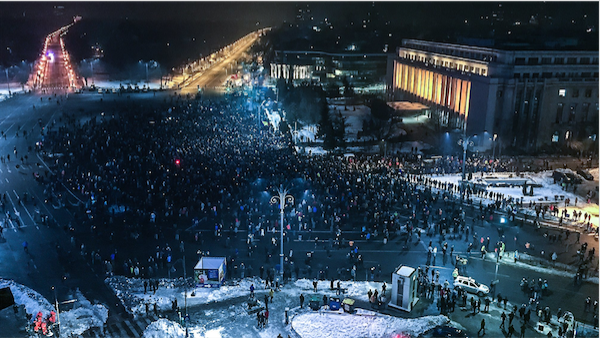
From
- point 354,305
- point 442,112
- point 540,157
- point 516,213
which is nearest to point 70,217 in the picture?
point 354,305

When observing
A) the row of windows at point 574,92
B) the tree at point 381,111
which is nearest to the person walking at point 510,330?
the tree at point 381,111

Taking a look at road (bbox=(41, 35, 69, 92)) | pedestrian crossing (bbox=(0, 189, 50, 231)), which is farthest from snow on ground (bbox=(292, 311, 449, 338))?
road (bbox=(41, 35, 69, 92))

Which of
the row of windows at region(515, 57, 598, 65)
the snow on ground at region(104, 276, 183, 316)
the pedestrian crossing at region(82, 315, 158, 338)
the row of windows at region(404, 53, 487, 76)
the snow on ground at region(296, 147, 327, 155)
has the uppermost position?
the row of windows at region(515, 57, 598, 65)

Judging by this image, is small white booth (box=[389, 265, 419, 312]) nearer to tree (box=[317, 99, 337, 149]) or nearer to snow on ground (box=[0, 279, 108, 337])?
snow on ground (box=[0, 279, 108, 337])

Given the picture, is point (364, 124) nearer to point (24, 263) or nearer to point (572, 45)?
point (572, 45)

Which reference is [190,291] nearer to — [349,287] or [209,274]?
[209,274]

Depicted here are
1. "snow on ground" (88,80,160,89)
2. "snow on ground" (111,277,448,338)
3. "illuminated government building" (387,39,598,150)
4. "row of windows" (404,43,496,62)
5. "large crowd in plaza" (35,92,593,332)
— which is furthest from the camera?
"snow on ground" (88,80,160,89)

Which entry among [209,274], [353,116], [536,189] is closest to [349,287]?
[209,274]
